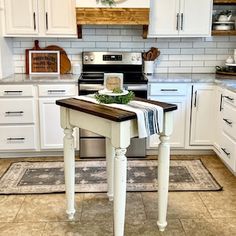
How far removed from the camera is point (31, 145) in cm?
378

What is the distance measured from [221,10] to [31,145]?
9.17 ft

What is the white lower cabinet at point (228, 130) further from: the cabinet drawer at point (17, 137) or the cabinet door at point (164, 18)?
the cabinet drawer at point (17, 137)

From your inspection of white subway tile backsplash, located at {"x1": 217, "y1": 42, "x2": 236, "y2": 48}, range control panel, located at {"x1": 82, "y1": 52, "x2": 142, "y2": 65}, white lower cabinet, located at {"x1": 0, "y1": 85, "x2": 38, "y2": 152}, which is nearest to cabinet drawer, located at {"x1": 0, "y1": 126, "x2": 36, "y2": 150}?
white lower cabinet, located at {"x1": 0, "y1": 85, "x2": 38, "y2": 152}

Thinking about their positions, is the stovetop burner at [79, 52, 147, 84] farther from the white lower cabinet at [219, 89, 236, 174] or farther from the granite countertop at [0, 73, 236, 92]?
the white lower cabinet at [219, 89, 236, 174]

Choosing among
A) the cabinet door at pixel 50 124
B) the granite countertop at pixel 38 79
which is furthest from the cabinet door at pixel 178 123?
the cabinet door at pixel 50 124

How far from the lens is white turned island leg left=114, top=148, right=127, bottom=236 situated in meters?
2.02

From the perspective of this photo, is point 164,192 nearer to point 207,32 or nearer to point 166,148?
point 166,148

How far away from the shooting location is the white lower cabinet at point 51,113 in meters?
3.64

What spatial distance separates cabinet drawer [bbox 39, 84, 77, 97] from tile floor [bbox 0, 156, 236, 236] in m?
1.17

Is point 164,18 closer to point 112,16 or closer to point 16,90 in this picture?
point 112,16

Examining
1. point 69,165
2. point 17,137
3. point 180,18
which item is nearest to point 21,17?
point 17,137

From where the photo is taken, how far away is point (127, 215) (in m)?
2.64

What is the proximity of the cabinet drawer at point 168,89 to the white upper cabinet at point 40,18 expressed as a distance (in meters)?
1.09

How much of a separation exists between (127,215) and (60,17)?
2.30 metres
